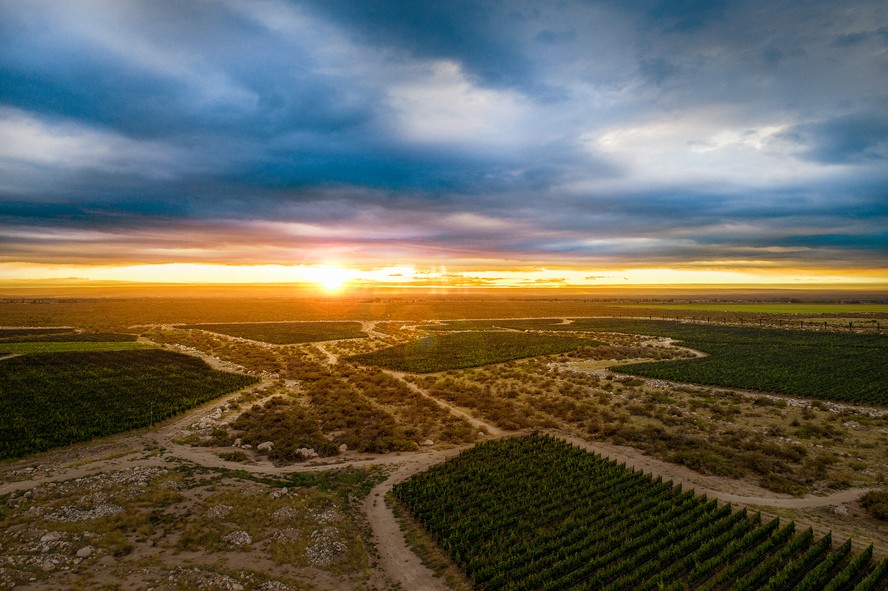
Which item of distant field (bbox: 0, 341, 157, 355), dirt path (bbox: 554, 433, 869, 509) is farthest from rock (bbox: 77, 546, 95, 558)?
distant field (bbox: 0, 341, 157, 355)

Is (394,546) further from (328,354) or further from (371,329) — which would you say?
(371,329)

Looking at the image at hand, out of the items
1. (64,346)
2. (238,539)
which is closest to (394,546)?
(238,539)

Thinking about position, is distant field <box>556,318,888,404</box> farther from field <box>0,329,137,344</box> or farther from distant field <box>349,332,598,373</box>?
field <box>0,329,137,344</box>

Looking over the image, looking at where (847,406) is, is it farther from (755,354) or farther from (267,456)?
(267,456)

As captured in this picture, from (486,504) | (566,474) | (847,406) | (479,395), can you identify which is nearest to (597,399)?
(479,395)

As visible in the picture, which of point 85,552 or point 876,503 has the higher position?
point 85,552
